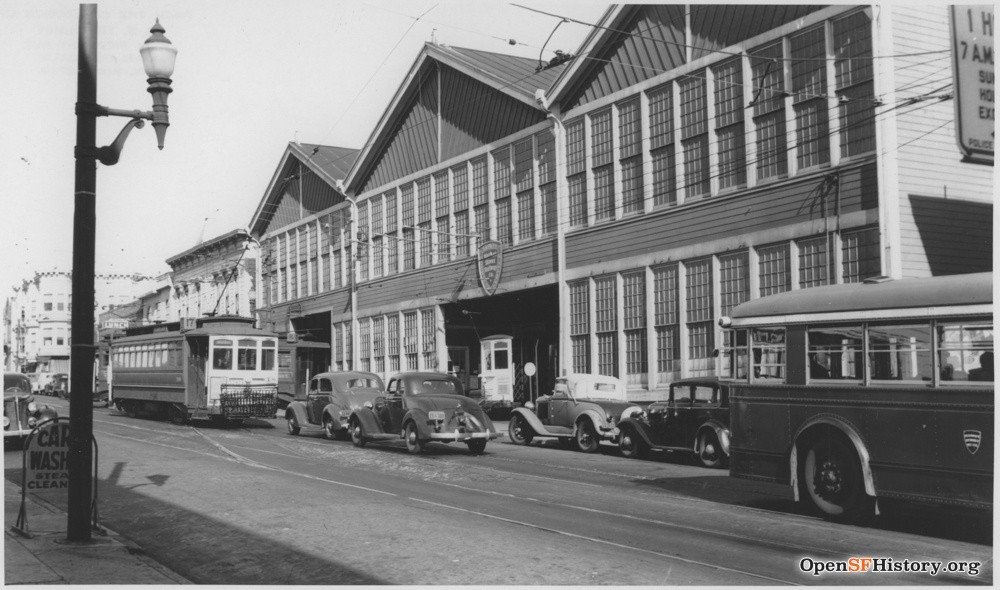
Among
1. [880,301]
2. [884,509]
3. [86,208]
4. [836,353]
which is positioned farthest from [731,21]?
[86,208]

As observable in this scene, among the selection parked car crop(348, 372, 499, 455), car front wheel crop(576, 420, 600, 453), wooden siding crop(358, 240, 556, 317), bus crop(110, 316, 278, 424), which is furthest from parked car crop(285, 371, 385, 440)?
wooden siding crop(358, 240, 556, 317)

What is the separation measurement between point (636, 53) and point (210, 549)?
20169mm

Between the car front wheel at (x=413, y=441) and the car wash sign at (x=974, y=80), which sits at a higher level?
the car wash sign at (x=974, y=80)

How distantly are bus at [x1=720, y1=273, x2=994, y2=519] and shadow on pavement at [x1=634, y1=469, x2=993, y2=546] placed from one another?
0.50 m

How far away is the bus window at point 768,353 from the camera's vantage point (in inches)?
483

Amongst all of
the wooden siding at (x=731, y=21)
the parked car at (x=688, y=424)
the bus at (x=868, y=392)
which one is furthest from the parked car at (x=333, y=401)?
the bus at (x=868, y=392)

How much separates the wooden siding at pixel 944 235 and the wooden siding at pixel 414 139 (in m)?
20.1

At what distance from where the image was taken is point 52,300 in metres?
60.5

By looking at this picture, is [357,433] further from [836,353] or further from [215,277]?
[215,277]

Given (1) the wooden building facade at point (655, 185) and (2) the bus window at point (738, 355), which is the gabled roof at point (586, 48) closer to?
(1) the wooden building facade at point (655, 185)

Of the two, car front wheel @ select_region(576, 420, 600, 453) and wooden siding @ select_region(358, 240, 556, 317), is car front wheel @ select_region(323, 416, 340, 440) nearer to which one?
car front wheel @ select_region(576, 420, 600, 453)

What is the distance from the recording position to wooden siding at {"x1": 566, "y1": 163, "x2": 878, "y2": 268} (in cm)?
2070

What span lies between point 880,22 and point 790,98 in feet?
8.73

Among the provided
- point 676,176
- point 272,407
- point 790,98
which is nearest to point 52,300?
point 272,407
